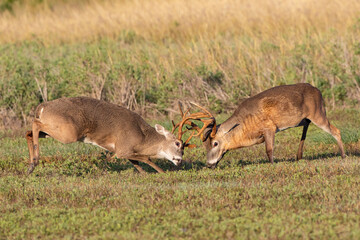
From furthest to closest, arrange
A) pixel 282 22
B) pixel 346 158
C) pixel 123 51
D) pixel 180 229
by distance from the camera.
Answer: pixel 282 22 → pixel 123 51 → pixel 346 158 → pixel 180 229

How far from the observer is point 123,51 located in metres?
19.6

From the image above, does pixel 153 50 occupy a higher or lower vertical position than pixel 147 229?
lower

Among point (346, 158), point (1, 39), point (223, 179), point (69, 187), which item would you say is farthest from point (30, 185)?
point (1, 39)

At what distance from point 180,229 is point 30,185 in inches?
133

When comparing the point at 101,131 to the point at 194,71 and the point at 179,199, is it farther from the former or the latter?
the point at 194,71

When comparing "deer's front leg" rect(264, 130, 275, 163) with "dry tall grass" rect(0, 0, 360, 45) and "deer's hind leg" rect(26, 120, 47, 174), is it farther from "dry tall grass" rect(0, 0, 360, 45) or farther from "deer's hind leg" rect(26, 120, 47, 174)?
"dry tall grass" rect(0, 0, 360, 45)

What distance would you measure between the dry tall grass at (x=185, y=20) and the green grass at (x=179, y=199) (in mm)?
11815

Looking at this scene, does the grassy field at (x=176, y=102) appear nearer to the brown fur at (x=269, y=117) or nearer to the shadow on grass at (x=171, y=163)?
the shadow on grass at (x=171, y=163)

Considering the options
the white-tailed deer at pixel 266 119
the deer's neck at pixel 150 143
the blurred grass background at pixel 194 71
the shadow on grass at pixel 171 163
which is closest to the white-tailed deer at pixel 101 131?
the deer's neck at pixel 150 143

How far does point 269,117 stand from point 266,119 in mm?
65

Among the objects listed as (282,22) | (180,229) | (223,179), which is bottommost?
(282,22)

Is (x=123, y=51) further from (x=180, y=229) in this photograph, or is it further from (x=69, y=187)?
(x=180, y=229)

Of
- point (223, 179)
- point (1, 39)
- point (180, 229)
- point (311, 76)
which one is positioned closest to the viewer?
point (180, 229)

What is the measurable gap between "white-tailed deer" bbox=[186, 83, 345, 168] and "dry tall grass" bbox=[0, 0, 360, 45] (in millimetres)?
10059
